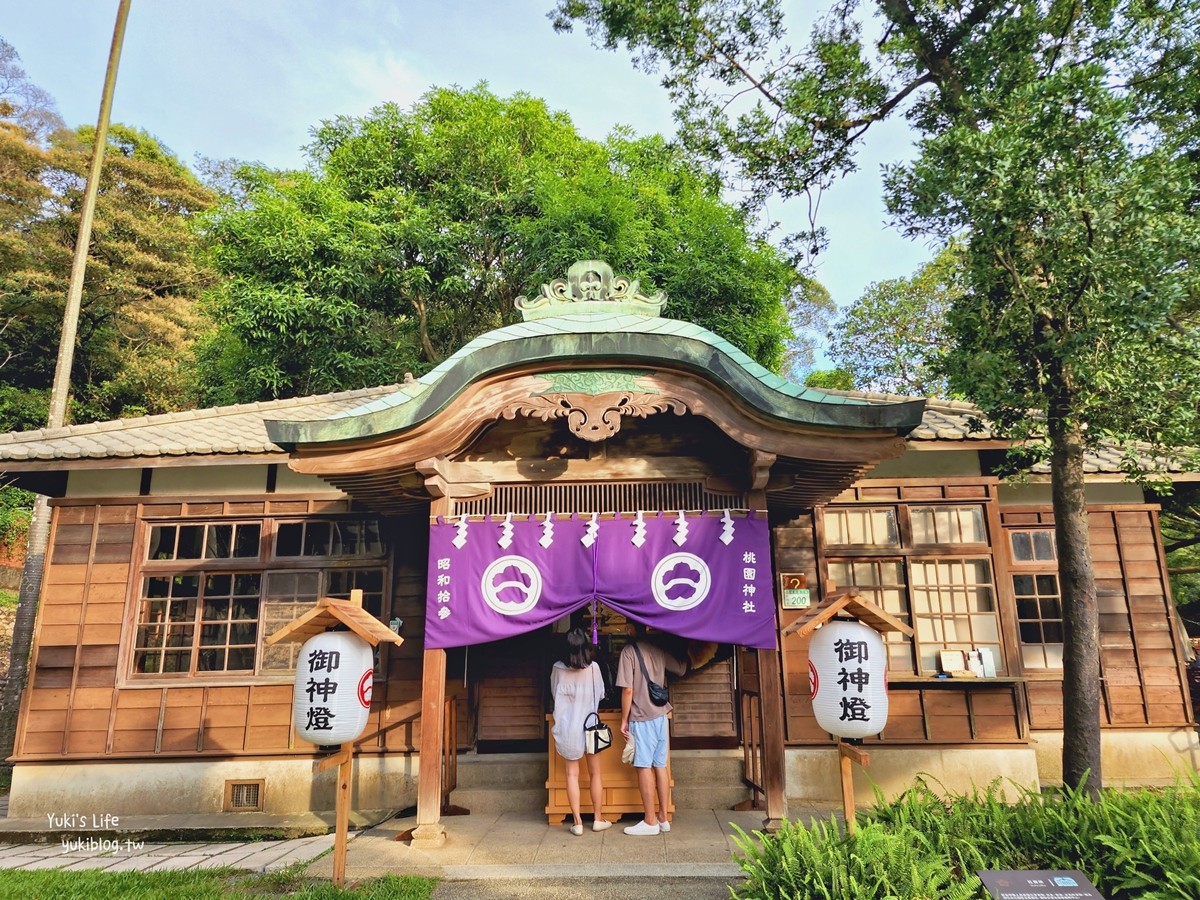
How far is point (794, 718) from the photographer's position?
8.88 m

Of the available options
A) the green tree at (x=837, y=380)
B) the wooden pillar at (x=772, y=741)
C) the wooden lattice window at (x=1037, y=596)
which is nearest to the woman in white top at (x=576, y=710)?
the wooden pillar at (x=772, y=741)

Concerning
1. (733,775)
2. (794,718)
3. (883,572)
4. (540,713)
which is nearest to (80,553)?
(540,713)

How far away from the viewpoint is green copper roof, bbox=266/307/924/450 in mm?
6730

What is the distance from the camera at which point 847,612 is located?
243 inches

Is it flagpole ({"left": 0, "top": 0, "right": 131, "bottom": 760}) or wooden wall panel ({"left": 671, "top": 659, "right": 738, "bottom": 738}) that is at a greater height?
flagpole ({"left": 0, "top": 0, "right": 131, "bottom": 760})

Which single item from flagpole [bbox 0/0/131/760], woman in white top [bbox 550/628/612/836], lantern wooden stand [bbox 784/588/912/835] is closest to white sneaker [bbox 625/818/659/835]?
woman in white top [bbox 550/628/612/836]

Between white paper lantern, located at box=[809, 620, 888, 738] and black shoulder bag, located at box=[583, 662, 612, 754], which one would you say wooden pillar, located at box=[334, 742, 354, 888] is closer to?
black shoulder bag, located at box=[583, 662, 612, 754]

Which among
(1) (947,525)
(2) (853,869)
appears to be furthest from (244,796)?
(1) (947,525)

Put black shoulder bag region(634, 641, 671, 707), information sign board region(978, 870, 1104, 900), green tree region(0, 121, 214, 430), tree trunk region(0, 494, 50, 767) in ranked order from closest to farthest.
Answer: information sign board region(978, 870, 1104, 900) < black shoulder bag region(634, 641, 671, 707) < tree trunk region(0, 494, 50, 767) < green tree region(0, 121, 214, 430)

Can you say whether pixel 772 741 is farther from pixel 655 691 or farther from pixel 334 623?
pixel 334 623

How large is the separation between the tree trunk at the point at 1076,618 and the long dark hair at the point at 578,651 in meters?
4.47

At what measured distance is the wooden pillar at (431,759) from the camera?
6.70 metres

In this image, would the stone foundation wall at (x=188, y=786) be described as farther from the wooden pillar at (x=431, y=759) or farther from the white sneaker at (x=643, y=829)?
the white sneaker at (x=643, y=829)

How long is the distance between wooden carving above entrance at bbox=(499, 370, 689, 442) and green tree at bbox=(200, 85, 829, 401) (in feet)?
36.6
